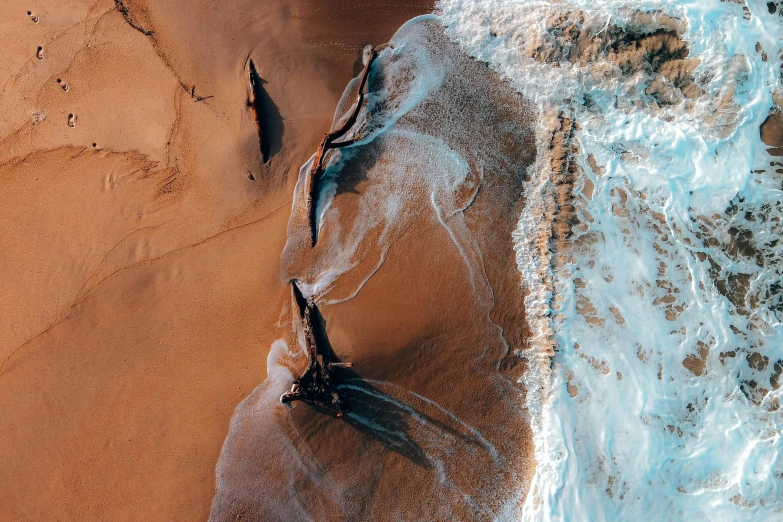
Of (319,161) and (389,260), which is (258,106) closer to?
(319,161)

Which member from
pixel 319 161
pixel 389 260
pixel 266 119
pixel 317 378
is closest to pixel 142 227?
pixel 266 119

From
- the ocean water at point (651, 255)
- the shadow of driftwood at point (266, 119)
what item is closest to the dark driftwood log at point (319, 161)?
the shadow of driftwood at point (266, 119)

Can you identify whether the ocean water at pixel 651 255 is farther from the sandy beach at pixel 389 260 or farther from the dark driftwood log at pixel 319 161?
the dark driftwood log at pixel 319 161

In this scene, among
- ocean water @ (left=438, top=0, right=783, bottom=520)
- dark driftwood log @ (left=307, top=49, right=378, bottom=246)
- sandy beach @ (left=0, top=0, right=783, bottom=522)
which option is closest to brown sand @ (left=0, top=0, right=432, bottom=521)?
sandy beach @ (left=0, top=0, right=783, bottom=522)

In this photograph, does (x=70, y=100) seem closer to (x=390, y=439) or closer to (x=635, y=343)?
(x=390, y=439)

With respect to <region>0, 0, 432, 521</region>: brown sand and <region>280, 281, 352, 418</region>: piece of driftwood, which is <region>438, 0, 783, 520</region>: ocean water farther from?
<region>0, 0, 432, 521</region>: brown sand

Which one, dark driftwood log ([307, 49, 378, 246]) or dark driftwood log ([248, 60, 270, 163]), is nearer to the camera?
dark driftwood log ([307, 49, 378, 246])

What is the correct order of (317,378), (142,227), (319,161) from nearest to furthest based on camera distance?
(317,378) → (319,161) → (142,227)
